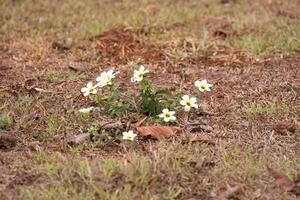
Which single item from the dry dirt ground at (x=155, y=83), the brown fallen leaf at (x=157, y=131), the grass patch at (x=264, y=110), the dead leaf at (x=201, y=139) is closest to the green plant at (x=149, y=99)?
the dry dirt ground at (x=155, y=83)

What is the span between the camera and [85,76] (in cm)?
439

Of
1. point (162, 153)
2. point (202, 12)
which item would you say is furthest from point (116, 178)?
point (202, 12)

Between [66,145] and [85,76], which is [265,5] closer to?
[85,76]

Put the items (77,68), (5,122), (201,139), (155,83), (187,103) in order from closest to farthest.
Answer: (201,139) → (5,122) → (187,103) → (155,83) → (77,68)

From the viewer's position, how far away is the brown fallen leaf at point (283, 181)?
9.48ft

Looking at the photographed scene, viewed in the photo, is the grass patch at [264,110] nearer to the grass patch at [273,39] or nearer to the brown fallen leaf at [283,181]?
the brown fallen leaf at [283,181]

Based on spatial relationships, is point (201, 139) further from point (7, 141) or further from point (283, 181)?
point (7, 141)

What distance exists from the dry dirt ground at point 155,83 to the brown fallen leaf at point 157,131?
5 cm

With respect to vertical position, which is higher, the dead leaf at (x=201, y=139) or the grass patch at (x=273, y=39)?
the grass patch at (x=273, y=39)

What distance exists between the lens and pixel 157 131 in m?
3.42

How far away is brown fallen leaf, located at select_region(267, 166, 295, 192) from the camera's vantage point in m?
2.89

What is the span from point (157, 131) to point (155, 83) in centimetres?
95

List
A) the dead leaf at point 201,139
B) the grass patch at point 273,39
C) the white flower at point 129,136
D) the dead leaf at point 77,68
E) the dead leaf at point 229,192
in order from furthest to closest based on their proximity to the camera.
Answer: the grass patch at point 273,39 → the dead leaf at point 77,68 → the dead leaf at point 201,139 → the white flower at point 129,136 → the dead leaf at point 229,192

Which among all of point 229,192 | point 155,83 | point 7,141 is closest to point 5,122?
point 7,141
